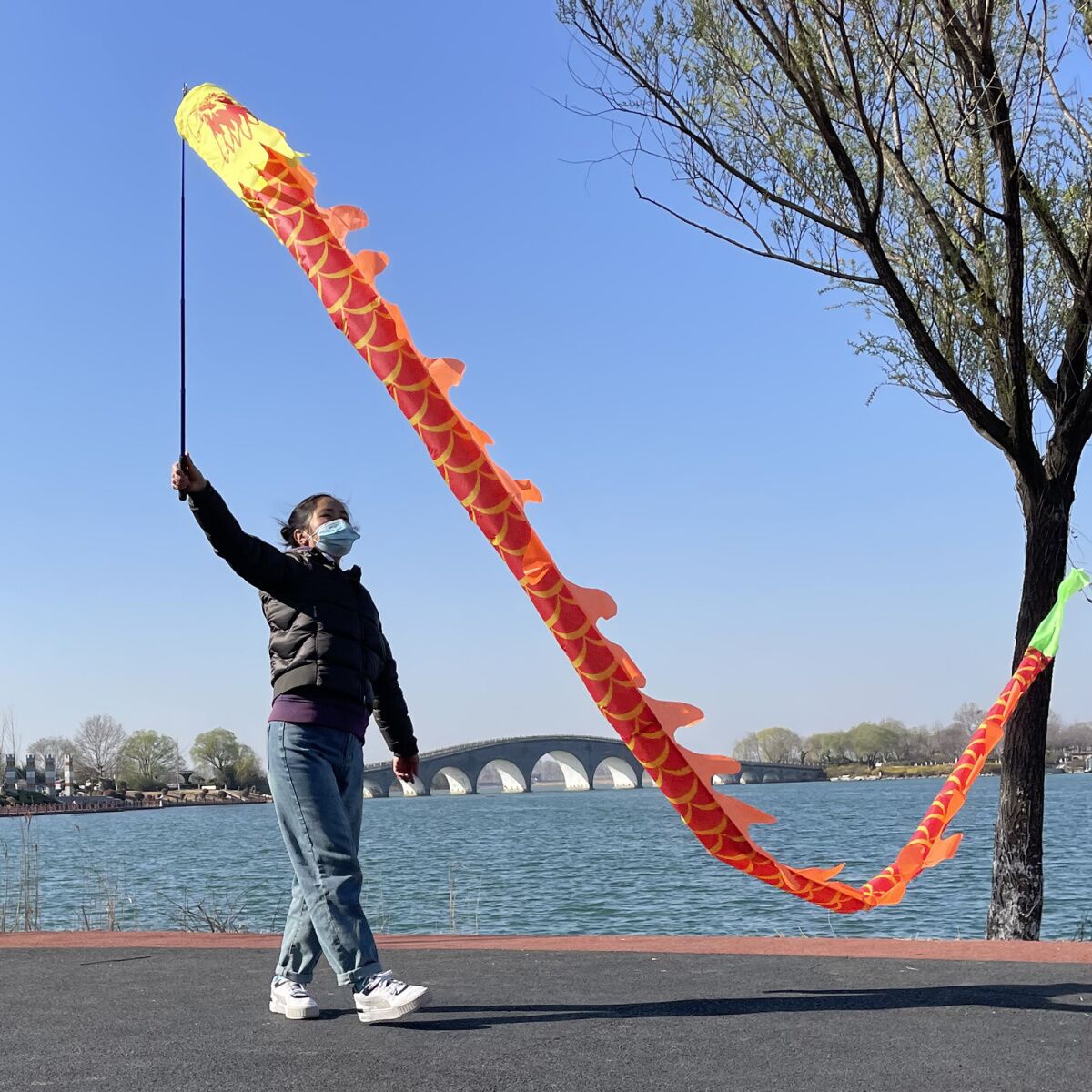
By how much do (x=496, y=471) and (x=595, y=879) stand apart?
18742mm

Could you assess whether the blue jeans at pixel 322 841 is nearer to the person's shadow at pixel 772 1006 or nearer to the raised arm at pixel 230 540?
the person's shadow at pixel 772 1006

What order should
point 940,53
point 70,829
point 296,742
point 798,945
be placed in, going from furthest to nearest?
point 70,829
point 940,53
point 798,945
point 296,742

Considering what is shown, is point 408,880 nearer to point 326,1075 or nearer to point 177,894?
point 177,894

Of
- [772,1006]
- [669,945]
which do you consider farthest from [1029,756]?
[772,1006]

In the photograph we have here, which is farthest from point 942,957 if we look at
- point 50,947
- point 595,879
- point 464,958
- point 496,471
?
point 595,879

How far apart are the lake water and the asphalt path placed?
3.99m

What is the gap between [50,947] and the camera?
6.57m

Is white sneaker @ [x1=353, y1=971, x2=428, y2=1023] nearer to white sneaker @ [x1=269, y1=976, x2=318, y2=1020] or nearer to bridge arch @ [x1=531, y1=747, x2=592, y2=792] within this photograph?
white sneaker @ [x1=269, y1=976, x2=318, y2=1020]

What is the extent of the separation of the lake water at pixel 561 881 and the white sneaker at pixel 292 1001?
189 inches

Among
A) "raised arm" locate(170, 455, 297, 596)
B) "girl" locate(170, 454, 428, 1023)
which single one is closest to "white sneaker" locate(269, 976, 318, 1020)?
"girl" locate(170, 454, 428, 1023)

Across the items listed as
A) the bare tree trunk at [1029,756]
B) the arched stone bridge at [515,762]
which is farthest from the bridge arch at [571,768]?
the bare tree trunk at [1029,756]

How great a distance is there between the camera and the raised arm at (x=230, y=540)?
4285 mm

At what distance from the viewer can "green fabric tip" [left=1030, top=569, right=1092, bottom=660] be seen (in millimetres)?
7262

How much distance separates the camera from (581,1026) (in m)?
4.34
